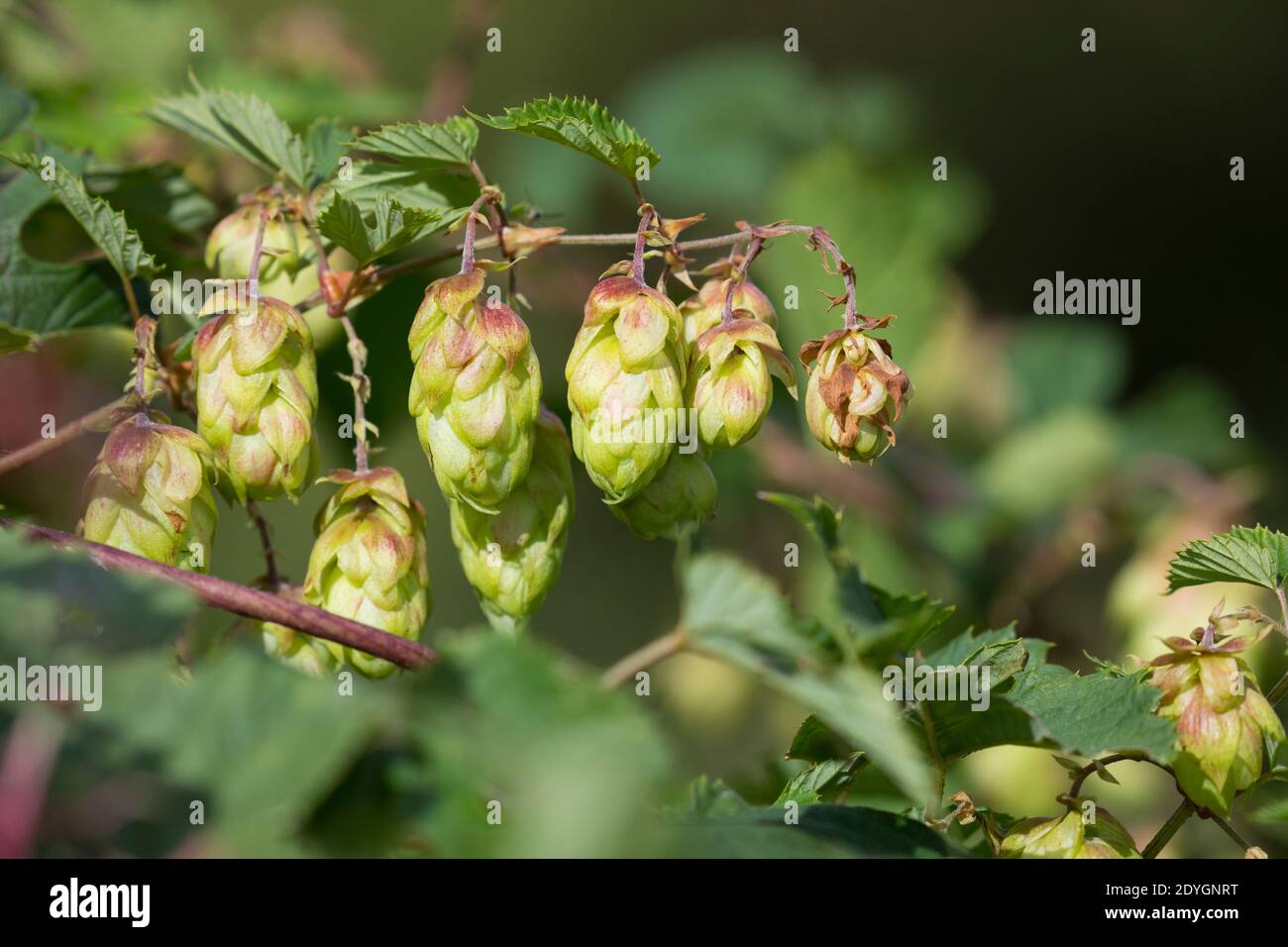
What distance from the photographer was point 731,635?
562 millimetres

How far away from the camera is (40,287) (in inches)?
39.9

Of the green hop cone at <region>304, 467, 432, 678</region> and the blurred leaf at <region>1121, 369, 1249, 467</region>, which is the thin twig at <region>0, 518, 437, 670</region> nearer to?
the green hop cone at <region>304, 467, 432, 678</region>

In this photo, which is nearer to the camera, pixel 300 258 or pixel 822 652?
pixel 822 652

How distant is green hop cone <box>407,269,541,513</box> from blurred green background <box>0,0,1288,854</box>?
0.18 m

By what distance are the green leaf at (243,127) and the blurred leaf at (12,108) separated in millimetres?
196

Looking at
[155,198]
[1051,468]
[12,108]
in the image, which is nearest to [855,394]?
[155,198]

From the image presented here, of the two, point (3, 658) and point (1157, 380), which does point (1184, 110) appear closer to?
point (1157, 380)

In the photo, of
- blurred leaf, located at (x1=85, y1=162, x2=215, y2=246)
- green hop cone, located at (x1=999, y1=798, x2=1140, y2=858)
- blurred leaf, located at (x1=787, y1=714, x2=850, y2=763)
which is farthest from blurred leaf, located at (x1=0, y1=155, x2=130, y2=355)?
green hop cone, located at (x1=999, y1=798, x2=1140, y2=858)

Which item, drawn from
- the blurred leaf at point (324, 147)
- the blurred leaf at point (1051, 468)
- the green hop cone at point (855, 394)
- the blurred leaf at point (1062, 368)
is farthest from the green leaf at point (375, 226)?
the blurred leaf at point (1062, 368)

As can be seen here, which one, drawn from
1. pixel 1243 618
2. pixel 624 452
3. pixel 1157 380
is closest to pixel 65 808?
pixel 624 452

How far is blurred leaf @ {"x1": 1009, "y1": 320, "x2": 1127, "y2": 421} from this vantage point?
1910mm

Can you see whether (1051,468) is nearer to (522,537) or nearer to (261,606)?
(522,537)

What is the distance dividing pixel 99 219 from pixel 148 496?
0.76 ft

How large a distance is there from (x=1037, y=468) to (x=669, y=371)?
1.06 m
